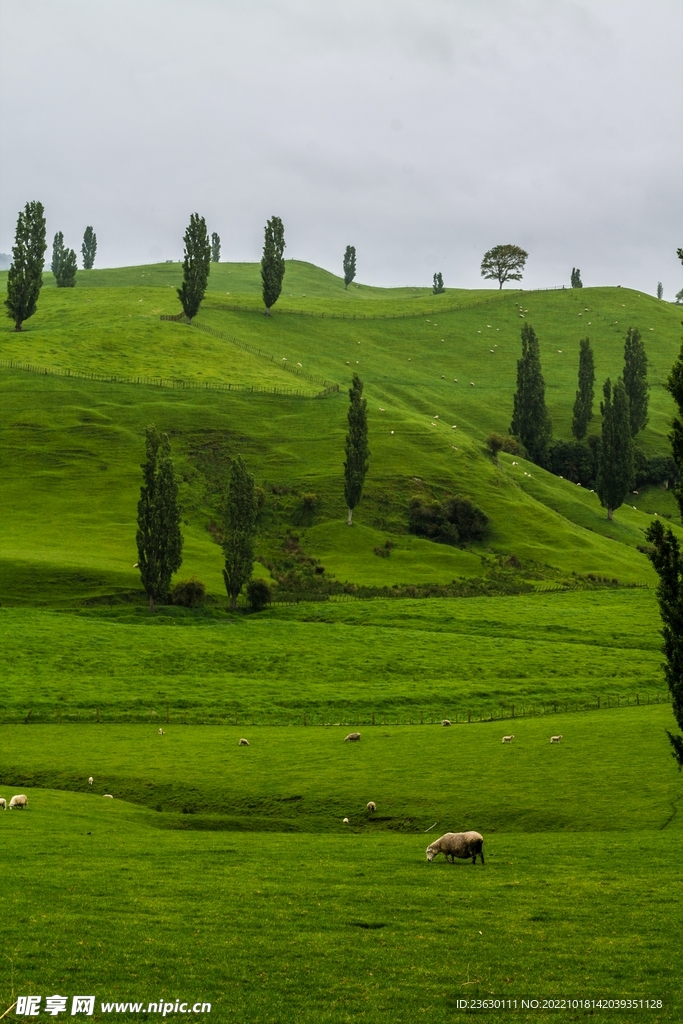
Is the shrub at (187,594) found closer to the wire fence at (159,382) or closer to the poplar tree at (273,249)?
the wire fence at (159,382)

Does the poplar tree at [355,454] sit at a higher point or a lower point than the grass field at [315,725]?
higher

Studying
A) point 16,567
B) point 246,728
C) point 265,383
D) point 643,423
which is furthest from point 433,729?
point 643,423

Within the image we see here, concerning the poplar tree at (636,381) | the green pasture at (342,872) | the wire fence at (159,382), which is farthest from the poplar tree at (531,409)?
the green pasture at (342,872)

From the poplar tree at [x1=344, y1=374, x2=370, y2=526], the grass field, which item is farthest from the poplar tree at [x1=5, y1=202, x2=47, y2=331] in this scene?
the poplar tree at [x1=344, y1=374, x2=370, y2=526]

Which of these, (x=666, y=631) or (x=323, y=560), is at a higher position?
(x=666, y=631)

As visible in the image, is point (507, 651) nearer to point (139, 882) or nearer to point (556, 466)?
point (139, 882)

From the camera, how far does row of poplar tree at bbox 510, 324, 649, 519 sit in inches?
5418

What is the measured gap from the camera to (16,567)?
8862 centimetres

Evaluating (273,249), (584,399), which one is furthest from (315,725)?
(273,249)

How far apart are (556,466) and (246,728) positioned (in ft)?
375

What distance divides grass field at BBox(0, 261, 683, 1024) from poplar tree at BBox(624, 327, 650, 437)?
12.8 metres

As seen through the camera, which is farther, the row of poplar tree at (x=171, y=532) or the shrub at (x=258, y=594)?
the shrub at (x=258, y=594)

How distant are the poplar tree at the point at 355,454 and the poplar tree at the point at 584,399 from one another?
209 ft

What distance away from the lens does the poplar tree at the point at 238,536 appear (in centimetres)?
8744
